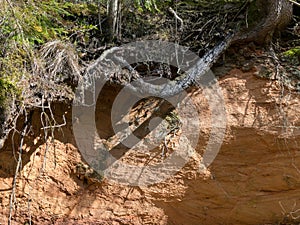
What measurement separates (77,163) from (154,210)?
814mm

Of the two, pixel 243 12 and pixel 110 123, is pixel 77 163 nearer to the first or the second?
pixel 110 123

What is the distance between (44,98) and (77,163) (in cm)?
68

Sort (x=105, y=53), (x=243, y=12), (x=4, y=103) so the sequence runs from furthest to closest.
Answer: (x=243, y=12) → (x=105, y=53) → (x=4, y=103)

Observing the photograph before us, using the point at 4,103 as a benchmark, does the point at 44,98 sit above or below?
above

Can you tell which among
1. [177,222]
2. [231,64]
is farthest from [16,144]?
[231,64]

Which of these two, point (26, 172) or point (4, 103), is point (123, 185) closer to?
point (26, 172)

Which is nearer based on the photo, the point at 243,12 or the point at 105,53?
the point at 105,53

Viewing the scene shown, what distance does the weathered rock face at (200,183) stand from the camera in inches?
124

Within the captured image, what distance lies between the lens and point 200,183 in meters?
3.27

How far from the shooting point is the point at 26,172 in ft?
10.8

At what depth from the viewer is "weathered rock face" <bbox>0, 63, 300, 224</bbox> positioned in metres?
3.16

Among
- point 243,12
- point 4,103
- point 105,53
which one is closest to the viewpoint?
point 4,103

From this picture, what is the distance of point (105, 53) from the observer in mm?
3264

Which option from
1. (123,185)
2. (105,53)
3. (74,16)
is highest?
(74,16)
